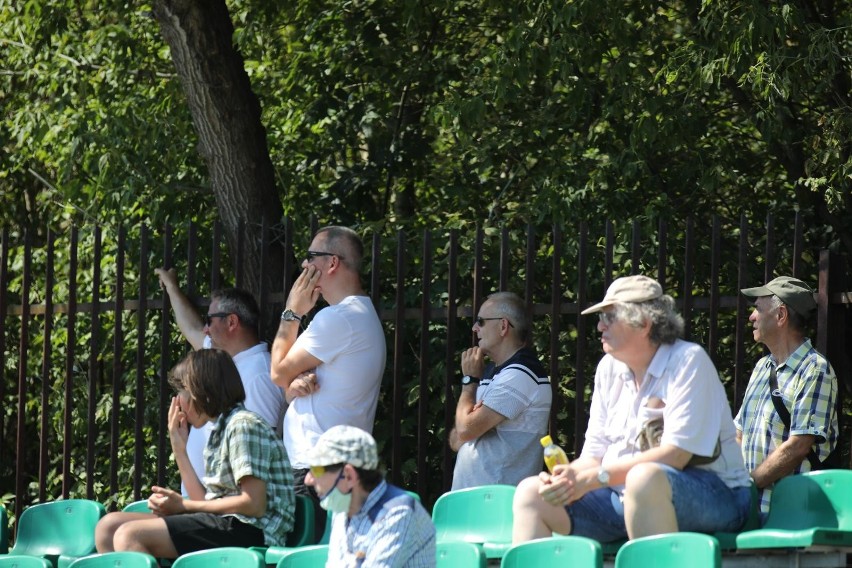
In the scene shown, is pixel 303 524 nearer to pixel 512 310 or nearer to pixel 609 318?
pixel 512 310

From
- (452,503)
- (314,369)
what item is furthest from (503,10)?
(452,503)

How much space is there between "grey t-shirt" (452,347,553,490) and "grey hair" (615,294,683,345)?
911 millimetres

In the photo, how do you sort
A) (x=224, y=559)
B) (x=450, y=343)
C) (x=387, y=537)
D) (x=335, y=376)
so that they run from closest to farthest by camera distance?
(x=387, y=537)
(x=224, y=559)
(x=335, y=376)
(x=450, y=343)

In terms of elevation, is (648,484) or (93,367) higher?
(93,367)

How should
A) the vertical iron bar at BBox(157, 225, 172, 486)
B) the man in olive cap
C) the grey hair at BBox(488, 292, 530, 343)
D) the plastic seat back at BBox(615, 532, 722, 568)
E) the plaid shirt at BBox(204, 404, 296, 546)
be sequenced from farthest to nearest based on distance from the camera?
the vertical iron bar at BBox(157, 225, 172, 486)
the grey hair at BBox(488, 292, 530, 343)
the man in olive cap
the plaid shirt at BBox(204, 404, 296, 546)
the plastic seat back at BBox(615, 532, 722, 568)

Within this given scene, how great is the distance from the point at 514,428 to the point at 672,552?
5.11 ft

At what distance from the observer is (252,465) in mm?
5043

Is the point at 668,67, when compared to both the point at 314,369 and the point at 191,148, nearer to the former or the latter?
the point at 314,369

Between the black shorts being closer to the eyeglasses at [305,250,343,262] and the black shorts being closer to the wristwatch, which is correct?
the wristwatch

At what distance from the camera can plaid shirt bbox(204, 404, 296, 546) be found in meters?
5.05

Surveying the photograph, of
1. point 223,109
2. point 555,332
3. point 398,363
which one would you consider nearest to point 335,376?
point 398,363

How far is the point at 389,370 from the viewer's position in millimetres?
7426

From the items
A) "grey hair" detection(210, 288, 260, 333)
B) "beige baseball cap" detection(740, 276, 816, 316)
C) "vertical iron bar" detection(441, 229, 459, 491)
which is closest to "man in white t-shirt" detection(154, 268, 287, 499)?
"grey hair" detection(210, 288, 260, 333)

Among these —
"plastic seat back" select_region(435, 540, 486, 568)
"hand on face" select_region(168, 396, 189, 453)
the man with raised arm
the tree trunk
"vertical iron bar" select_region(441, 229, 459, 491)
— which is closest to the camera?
"plastic seat back" select_region(435, 540, 486, 568)
